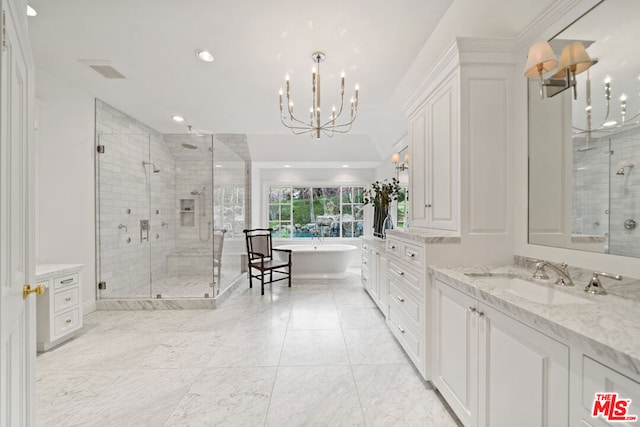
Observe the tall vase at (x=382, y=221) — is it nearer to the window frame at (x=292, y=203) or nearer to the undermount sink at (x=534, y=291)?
the undermount sink at (x=534, y=291)

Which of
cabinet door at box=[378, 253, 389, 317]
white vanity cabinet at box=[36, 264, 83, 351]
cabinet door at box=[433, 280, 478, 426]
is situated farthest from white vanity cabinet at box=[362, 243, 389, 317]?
white vanity cabinet at box=[36, 264, 83, 351]

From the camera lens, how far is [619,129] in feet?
4.12

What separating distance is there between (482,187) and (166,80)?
3.31m

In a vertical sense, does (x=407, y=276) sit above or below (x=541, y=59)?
below

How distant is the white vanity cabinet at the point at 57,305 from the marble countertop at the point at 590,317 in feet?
11.1

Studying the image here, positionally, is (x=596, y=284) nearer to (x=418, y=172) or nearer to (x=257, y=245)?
(x=418, y=172)

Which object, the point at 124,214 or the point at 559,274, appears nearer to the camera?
the point at 559,274

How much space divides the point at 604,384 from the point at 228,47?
3.03 metres

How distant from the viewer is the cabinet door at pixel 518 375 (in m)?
0.95

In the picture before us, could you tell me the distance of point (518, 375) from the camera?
1.12 meters

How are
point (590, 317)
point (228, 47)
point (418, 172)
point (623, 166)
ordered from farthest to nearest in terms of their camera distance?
1. point (418, 172)
2. point (228, 47)
3. point (623, 166)
4. point (590, 317)

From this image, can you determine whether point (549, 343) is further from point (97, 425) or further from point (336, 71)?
point (336, 71)

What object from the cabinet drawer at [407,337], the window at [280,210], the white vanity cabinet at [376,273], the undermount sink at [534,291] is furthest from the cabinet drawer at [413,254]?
the window at [280,210]

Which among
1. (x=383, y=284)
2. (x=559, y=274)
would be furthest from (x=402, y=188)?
(x=559, y=274)
